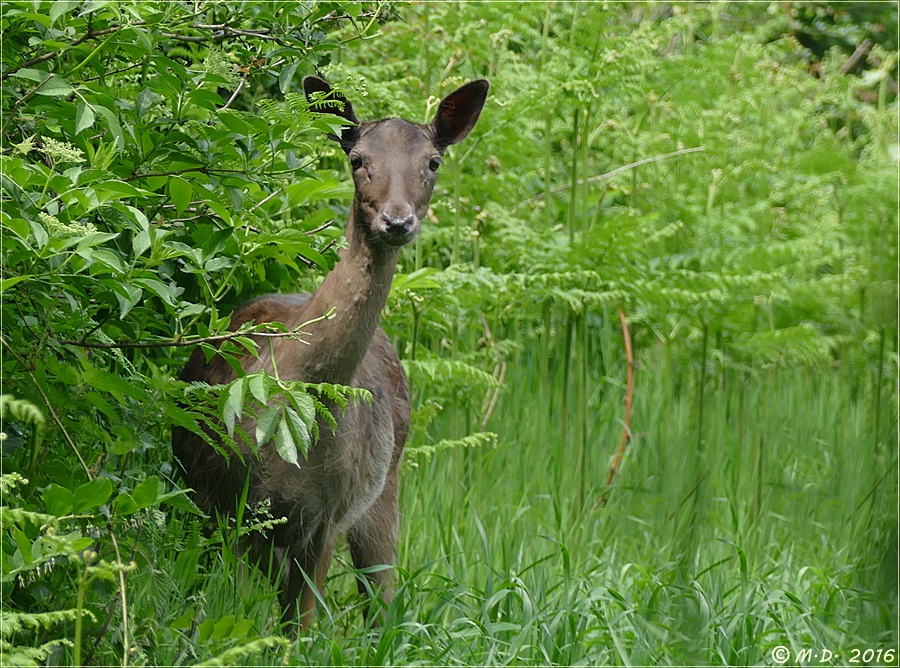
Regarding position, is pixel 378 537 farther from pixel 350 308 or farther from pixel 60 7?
pixel 60 7

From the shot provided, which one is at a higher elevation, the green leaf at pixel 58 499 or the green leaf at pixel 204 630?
the green leaf at pixel 58 499

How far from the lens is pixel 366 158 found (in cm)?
401

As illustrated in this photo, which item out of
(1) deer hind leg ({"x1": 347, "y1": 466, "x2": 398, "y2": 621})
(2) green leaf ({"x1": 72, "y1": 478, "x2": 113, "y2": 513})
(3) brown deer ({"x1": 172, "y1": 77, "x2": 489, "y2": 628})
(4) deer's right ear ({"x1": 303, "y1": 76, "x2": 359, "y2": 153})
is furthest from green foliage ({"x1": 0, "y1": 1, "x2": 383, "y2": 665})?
(1) deer hind leg ({"x1": 347, "y1": 466, "x2": 398, "y2": 621})

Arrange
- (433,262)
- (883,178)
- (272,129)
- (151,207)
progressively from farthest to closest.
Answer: (433,262) < (883,178) < (151,207) < (272,129)

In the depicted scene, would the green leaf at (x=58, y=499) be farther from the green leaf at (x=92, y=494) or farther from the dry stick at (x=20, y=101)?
the dry stick at (x=20, y=101)

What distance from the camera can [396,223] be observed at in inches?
148

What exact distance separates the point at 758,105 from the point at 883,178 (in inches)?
79.5

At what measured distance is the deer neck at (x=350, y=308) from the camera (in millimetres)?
3871

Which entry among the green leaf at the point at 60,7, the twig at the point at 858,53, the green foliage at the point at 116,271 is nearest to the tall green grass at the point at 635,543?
the green foliage at the point at 116,271

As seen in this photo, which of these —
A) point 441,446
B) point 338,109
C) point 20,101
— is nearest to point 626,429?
point 441,446

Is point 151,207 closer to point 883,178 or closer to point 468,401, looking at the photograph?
point 468,401

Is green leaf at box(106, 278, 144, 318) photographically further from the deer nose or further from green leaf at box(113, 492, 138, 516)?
the deer nose

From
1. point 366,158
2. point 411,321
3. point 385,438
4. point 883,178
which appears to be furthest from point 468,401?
point 883,178

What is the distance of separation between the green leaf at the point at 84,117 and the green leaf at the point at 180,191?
0.33 m
